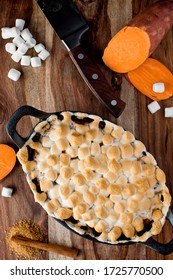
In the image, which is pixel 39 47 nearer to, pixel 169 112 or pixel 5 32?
pixel 5 32

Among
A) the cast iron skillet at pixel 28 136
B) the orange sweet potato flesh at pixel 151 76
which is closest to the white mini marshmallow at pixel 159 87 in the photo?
the orange sweet potato flesh at pixel 151 76

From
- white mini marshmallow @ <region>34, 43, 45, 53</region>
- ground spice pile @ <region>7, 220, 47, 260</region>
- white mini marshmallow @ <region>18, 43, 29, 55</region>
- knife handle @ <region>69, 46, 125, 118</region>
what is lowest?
ground spice pile @ <region>7, 220, 47, 260</region>

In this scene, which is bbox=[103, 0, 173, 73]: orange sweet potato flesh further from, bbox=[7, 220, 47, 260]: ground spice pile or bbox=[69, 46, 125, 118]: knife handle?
bbox=[7, 220, 47, 260]: ground spice pile

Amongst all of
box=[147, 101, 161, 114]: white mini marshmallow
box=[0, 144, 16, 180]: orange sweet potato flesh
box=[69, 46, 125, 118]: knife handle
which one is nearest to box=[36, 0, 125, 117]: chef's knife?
box=[69, 46, 125, 118]: knife handle

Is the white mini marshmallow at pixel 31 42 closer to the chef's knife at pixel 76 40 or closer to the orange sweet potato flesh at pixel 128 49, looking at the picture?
the chef's knife at pixel 76 40
